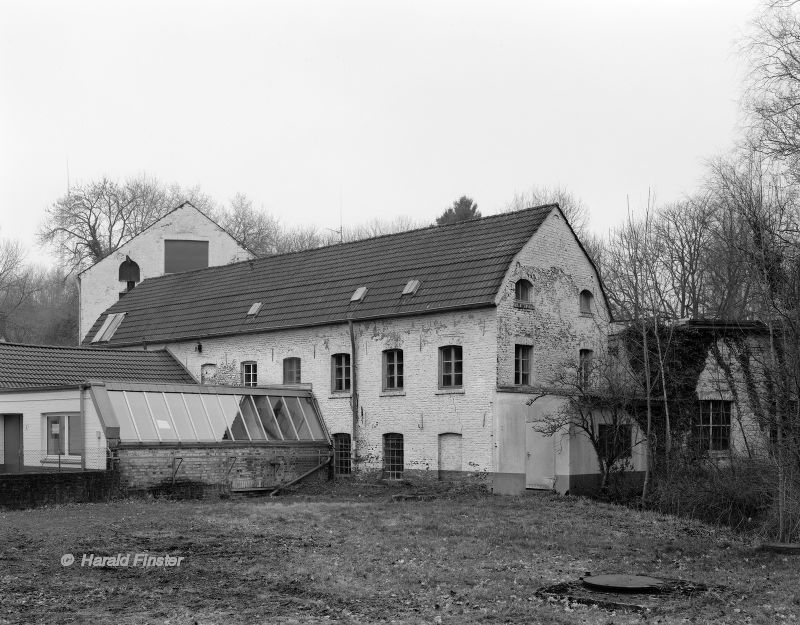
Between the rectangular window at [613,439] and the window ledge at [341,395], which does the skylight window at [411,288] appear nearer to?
the window ledge at [341,395]

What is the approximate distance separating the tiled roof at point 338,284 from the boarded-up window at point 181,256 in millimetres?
6047

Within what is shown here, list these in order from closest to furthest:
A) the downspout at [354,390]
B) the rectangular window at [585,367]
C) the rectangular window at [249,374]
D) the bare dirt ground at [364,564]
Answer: the bare dirt ground at [364,564]
the rectangular window at [585,367]
the downspout at [354,390]
the rectangular window at [249,374]

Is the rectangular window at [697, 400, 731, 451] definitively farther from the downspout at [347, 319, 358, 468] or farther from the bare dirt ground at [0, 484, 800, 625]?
the downspout at [347, 319, 358, 468]

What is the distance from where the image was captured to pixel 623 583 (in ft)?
40.8

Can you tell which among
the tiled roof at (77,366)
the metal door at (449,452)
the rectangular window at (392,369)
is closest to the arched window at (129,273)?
the tiled roof at (77,366)

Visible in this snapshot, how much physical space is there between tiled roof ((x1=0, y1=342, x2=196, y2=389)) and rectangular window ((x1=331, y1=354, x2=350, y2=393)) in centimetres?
617

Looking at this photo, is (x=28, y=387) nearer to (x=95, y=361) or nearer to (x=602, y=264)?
(x=95, y=361)

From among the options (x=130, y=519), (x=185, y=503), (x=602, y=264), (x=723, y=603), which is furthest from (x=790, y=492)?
(x=602, y=264)

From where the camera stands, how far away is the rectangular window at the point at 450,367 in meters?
27.9

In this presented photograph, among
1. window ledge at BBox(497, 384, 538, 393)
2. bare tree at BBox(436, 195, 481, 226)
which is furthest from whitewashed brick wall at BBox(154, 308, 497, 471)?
bare tree at BBox(436, 195, 481, 226)

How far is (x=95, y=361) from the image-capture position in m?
32.3

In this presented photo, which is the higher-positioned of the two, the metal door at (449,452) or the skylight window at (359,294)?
the skylight window at (359,294)

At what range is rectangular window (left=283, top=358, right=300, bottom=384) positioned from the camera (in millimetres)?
32062

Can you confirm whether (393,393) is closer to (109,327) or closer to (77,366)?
(77,366)
